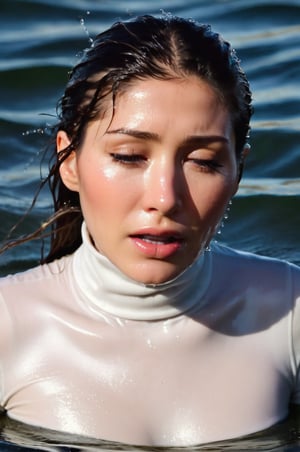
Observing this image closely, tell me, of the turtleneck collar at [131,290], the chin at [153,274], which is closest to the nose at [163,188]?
the chin at [153,274]

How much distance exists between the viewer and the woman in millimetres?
2795

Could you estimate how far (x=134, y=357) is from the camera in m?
3.03

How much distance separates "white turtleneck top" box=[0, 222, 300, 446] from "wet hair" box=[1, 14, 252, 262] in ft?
1.10

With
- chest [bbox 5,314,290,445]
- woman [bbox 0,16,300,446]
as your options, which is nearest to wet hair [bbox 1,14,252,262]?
woman [bbox 0,16,300,446]

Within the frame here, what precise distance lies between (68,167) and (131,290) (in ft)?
1.08

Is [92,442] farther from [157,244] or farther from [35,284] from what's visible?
[157,244]

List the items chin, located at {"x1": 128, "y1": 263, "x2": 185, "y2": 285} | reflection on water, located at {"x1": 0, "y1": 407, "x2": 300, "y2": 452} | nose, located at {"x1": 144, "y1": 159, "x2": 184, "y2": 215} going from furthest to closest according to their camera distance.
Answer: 1. reflection on water, located at {"x1": 0, "y1": 407, "x2": 300, "y2": 452}
2. chin, located at {"x1": 128, "y1": 263, "x2": 185, "y2": 285}
3. nose, located at {"x1": 144, "y1": 159, "x2": 184, "y2": 215}

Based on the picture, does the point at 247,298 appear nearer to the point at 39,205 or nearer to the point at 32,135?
the point at 39,205

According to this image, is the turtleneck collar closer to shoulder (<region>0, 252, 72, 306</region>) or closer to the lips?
shoulder (<region>0, 252, 72, 306</region>)

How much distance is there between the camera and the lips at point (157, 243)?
2805 millimetres

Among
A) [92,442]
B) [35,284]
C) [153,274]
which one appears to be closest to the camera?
[153,274]

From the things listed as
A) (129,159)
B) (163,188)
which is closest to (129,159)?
(129,159)

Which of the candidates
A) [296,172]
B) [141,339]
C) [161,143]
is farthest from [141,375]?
[296,172]

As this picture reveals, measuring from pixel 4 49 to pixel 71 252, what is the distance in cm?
434
